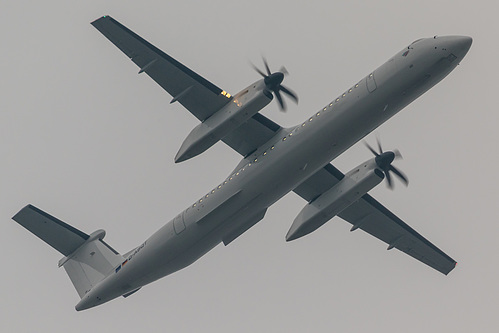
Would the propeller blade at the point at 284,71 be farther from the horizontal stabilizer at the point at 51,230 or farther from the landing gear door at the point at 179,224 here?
the horizontal stabilizer at the point at 51,230

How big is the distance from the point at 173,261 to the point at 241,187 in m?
5.20

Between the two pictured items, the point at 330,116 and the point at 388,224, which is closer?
the point at 330,116

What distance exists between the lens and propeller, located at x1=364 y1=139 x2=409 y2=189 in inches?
1576

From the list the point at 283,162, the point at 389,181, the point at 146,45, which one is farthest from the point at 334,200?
the point at 146,45

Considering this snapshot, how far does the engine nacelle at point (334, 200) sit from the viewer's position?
4072 cm

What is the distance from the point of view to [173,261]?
4028 centimetres

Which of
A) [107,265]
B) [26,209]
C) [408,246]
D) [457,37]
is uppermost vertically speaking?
[26,209]

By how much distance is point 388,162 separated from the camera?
4012 cm

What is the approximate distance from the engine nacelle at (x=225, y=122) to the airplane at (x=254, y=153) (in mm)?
46

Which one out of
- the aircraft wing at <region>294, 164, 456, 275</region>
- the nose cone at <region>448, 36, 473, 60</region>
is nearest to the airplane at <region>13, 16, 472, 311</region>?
the nose cone at <region>448, 36, 473, 60</region>

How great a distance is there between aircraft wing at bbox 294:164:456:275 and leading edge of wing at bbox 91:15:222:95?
797 centimetres

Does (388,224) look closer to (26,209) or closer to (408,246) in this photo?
(408,246)

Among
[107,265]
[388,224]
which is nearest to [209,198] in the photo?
[107,265]

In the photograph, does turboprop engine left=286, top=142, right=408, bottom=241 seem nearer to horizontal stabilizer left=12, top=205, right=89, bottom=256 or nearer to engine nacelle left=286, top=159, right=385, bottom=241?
engine nacelle left=286, top=159, right=385, bottom=241
